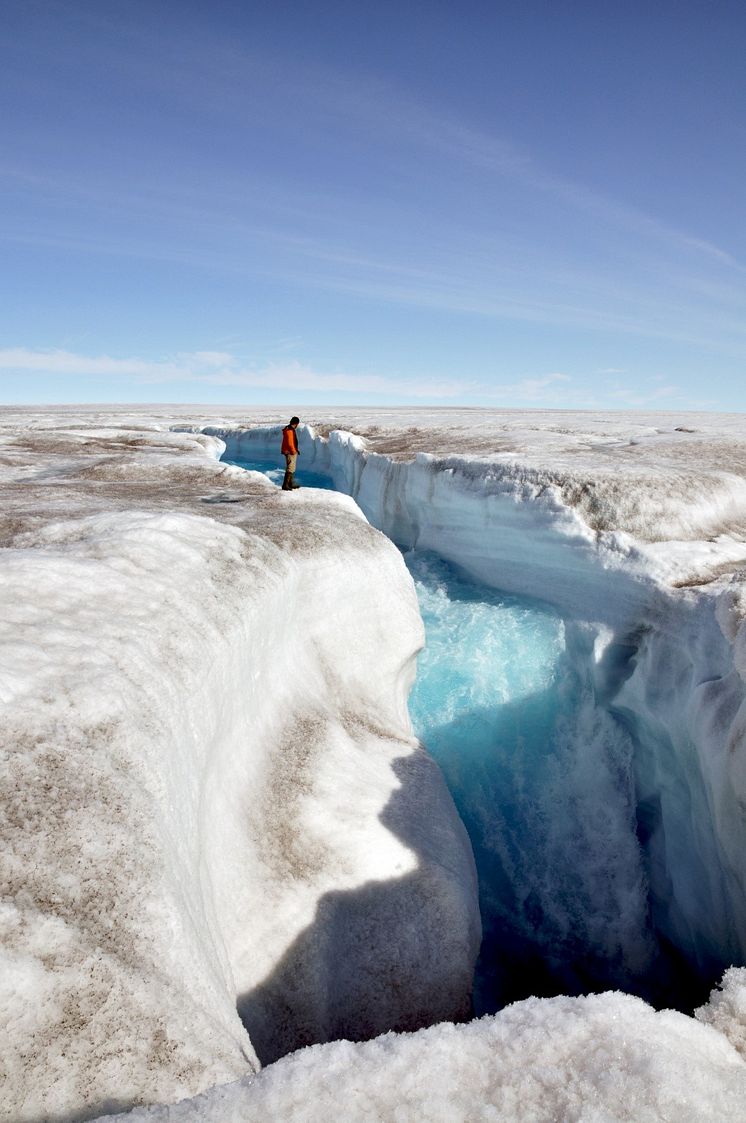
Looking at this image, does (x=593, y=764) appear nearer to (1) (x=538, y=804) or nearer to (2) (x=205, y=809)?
(1) (x=538, y=804)

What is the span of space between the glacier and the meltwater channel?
93 mm

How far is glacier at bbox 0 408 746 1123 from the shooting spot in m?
2.77

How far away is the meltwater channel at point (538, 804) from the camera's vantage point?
26.9 ft

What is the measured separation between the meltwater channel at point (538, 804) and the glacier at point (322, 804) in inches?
3.7

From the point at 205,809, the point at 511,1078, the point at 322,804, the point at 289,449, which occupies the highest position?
the point at 289,449

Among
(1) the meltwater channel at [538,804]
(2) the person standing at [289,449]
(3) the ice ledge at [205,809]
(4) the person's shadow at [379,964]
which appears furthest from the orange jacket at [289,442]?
(4) the person's shadow at [379,964]

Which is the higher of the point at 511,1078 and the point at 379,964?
the point at 511,1078

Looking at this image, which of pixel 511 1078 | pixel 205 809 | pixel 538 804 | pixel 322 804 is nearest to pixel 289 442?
pixel 538 804

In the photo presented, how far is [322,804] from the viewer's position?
6953mm

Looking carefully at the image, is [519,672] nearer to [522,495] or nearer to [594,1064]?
[522,495]

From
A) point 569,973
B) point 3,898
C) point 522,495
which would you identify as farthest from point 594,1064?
point 522,495

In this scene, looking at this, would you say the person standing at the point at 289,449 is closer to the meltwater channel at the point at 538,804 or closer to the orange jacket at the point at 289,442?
the orange jacket at the point at 289,442

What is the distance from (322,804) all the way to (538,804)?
4515 mm

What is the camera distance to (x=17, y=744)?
4.03 meters
